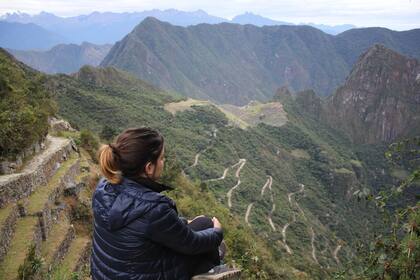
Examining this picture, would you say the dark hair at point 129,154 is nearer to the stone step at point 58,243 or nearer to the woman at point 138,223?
the woman at point 138,223

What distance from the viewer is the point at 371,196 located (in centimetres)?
413

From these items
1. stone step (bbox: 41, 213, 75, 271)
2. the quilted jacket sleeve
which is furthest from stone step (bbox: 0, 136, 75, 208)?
the quilted jacket sleeve

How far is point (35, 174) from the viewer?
40.5 feet

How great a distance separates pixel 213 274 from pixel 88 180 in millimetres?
12465

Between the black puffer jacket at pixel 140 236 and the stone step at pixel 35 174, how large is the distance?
8.08 m

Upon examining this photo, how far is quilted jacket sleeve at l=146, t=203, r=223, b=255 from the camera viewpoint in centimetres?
305

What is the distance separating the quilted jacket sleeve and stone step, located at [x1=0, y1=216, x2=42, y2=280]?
5.88 meters

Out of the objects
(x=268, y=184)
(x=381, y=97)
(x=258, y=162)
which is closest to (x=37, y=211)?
(x=268, y=184)

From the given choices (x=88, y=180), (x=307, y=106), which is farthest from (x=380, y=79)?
(x=88, y=180)

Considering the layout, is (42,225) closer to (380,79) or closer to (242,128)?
(242,128)

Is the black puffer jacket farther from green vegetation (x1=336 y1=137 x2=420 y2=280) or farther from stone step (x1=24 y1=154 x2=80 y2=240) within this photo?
stone step (x1=24 y1=154 x2=80 y2=240)

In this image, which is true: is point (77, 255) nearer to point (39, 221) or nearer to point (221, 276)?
point (39, 221)

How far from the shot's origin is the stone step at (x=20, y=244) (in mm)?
8062

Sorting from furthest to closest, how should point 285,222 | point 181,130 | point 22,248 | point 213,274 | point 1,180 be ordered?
point 181,130, point 285,222, point 1,180, point 22,248, point 213,274
